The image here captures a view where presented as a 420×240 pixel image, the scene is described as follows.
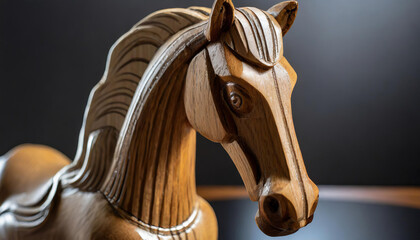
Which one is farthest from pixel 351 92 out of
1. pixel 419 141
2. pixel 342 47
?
pixel 419 141

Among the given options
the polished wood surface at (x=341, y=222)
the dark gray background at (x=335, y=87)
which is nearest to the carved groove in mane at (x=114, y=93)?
the polished wood surface at (x=341, y=222)

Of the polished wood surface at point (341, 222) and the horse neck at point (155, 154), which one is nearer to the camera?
the horse neck at point (155, 154)

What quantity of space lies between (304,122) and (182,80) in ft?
2.62

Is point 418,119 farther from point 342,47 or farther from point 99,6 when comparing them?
point 99,6

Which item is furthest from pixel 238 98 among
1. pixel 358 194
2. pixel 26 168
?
pixel 358 194

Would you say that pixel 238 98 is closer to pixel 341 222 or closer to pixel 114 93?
pixel 114 93

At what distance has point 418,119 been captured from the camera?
1031 millimetres

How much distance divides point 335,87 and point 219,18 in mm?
853

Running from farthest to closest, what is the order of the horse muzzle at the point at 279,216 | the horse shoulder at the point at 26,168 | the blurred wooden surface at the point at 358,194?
the blurred wooden surface at the point at 358,194 → the horse shoulder at the point at 26,168 → the horse muzzle at the point at 279,216

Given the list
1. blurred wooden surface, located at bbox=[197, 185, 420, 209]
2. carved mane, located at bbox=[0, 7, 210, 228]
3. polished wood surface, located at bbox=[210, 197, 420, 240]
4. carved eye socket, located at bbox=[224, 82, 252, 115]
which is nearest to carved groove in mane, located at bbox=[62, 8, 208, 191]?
carved mane, located at bbox=[0, 7, 210, 228]

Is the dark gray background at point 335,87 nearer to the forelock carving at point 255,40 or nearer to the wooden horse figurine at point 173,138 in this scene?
the wooden horse figurine at point 173,138

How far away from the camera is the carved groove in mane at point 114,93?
345 mm

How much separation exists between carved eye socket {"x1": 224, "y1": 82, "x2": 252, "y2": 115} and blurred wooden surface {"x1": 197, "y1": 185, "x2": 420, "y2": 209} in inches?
23.3

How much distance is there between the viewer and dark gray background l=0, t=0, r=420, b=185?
94 cm
